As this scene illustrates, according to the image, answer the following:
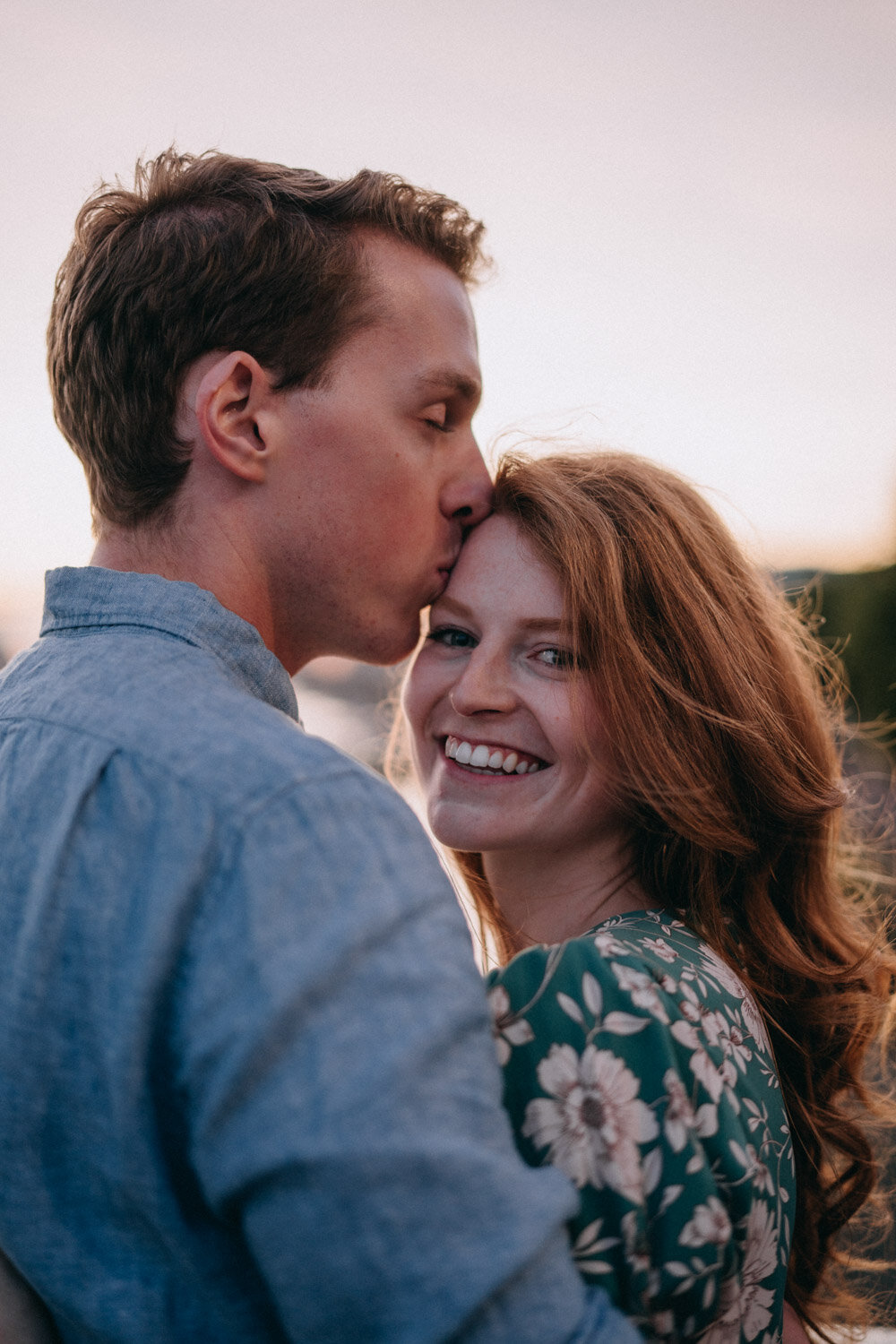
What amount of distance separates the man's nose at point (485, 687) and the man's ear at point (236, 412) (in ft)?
2.10

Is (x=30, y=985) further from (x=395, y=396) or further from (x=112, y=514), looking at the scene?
(x=395, y=396)

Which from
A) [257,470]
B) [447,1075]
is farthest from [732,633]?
[447,1075]

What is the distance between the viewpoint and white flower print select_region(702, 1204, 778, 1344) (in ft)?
4.71

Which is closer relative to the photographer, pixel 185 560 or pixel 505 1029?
pixel 505 1029

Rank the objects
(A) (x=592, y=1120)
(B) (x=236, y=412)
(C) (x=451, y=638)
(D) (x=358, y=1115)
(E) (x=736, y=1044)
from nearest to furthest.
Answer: (D) (x=358, y=1115) → (A) (x=592, y=1120) → (E) (x=736, y=1044) → (B) (x=236, y=412) → (C) (x=451, y=638)

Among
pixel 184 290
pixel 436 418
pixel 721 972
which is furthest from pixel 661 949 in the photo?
pixel 184 290

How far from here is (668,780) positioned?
2.02 meters

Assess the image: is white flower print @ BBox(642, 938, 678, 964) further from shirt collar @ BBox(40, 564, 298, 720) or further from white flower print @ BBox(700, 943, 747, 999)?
shirt collar @ BBox(40, 564, 298, 720)

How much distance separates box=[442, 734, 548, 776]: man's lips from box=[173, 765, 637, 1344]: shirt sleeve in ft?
3.57

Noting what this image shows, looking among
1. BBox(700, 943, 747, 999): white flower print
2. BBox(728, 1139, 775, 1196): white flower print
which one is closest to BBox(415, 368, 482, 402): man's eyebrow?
BBox(700, 943, 747, 999): white flower print

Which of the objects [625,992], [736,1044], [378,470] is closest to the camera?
[625,992]

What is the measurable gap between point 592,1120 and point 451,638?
119cm

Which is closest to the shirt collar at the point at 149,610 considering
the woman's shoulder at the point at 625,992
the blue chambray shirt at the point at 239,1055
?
the blue chambray shirt at the point at 239,1055

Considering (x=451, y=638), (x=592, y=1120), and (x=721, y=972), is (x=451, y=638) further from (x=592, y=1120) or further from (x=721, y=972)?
(x=592, y=1120)
